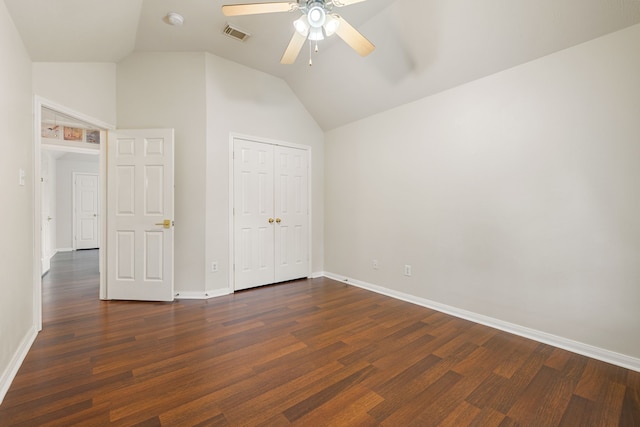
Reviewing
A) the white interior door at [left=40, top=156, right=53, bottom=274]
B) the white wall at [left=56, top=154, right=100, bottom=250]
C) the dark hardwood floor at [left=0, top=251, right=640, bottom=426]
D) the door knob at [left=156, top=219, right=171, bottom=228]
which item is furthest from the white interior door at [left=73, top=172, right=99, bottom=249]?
the door knob at [left=156, top=219, right=171, bottom=228]

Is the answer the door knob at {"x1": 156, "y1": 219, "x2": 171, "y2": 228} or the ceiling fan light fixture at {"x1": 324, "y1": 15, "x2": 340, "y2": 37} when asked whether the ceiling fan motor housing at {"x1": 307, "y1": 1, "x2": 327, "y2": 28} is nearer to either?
the ceiling fan light fixture at {"x1": 324, "y1": 15, "x2": 340, "y2": 37}

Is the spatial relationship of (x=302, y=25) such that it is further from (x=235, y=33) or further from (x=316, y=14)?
(x=235, y=33)

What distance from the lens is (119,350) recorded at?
2.25 m

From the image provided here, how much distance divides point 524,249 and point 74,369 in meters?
3.80

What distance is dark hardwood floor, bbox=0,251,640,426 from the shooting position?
5.14 ft

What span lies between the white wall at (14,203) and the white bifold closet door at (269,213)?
1.98 meters

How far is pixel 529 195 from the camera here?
253cm

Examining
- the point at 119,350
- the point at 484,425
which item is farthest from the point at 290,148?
the point at 484,425

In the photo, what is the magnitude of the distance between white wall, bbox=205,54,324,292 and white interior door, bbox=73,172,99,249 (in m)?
6.38

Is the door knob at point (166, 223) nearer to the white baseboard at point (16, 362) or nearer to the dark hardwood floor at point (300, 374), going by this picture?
the dark hardwood floor at point (300, 374)

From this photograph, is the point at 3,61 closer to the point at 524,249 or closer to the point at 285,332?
the point at 285,332

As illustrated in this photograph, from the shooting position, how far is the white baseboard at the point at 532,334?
82.6 inches

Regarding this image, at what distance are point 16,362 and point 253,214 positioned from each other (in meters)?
2.59

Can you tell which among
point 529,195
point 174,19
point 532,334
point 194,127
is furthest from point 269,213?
point 532,334
